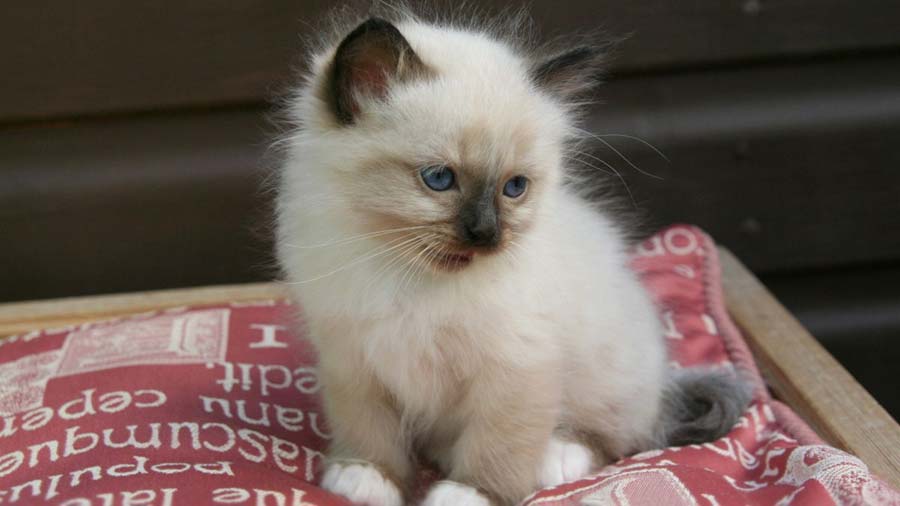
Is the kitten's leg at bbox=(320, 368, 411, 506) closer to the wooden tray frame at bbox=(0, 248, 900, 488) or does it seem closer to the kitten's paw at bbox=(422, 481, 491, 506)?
the kitten's paw at bbox=(422, 481, 491, 506)

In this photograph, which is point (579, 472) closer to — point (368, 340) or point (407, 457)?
point (407, 457)

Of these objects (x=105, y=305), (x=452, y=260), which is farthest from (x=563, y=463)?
(x=105, y=305)

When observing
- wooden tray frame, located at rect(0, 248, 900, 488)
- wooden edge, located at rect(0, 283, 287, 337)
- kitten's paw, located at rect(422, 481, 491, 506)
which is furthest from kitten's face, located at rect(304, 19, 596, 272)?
wooden edge, located at rect(0, 283, 287, 337)

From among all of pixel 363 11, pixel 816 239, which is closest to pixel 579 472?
pixel 363 11

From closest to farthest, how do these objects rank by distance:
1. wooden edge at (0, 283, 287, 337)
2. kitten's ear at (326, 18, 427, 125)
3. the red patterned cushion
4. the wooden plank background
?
kitten's ear at (326, 18, 427, 125), the red patterned cushion, wooden edge at (0, 283, 287, 337), the wooden plank background

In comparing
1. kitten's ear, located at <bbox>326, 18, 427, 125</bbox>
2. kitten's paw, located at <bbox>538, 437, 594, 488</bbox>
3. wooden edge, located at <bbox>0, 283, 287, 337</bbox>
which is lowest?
kitten's paw, located at <bbox>538, 437, 594, 488</bbox>
